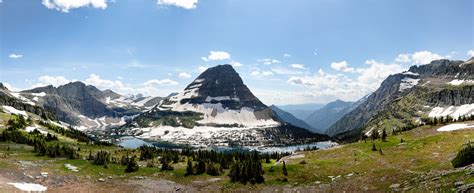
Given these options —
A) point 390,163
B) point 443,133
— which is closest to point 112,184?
point 390,163

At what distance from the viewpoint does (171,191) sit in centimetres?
6053

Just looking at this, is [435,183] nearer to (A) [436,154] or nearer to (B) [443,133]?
(A) [436,154]

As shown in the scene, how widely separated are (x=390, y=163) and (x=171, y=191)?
3846 cm

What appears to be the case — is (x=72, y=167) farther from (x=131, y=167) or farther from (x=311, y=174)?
(x=311, y=174)

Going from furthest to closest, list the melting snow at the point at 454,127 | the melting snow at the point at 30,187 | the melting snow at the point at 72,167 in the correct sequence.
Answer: the melting snow at the point at 454,127, the melting snow at the point at 72,167, the melting snow at the point at 30,187

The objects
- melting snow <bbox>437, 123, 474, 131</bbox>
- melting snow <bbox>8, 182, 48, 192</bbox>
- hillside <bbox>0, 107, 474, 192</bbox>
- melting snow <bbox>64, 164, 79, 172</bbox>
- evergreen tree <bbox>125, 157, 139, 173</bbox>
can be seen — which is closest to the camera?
hillside <bbox>0, 107, 474, 192</bbox>

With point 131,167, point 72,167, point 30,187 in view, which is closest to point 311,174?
point 131,167

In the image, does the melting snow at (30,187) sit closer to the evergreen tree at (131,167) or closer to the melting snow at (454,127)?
the evergreen tree at (131,167)

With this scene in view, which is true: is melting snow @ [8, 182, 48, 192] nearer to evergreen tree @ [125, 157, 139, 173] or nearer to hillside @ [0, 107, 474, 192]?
hillside @ [0, 107, 474, 192]

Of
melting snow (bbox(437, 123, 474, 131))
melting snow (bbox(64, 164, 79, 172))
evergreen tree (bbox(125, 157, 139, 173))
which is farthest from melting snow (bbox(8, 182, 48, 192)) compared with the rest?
melting snow (bbox(437, 123, 474, 131))

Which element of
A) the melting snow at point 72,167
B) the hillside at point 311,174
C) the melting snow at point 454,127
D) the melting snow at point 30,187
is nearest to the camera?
the hillside at point 311,174

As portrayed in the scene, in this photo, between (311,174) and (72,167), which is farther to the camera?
(72,167)

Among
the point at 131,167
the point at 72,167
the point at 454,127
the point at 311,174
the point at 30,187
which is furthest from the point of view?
the point at 454,127

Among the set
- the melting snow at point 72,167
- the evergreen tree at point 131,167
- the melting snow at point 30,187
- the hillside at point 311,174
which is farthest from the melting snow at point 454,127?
the melting snow at point 30,187
